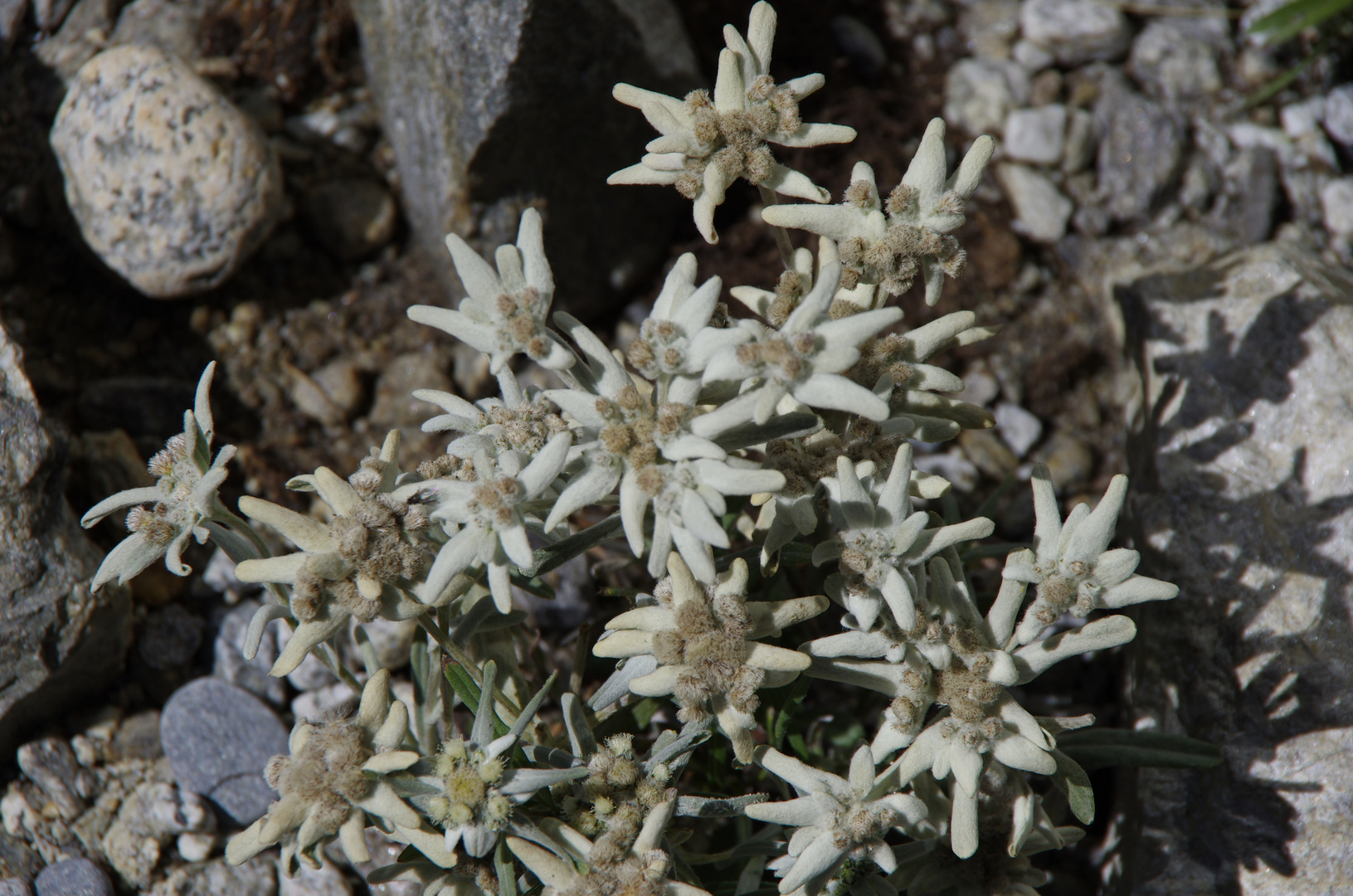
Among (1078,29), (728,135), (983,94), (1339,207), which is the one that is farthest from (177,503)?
(1339,207)

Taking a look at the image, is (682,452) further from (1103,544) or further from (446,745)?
(1103,544)

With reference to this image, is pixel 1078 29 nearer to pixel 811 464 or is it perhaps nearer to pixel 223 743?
pixel 811 464

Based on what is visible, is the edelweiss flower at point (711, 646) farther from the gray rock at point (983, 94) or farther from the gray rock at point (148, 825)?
the gray rock at point (983, 94)

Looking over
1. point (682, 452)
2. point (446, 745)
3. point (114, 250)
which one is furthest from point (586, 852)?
point (114, 250)

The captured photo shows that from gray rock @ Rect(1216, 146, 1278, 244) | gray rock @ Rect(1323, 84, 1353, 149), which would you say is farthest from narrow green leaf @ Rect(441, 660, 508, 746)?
gray rock @ Rect(1323, 84, 1353, 149)

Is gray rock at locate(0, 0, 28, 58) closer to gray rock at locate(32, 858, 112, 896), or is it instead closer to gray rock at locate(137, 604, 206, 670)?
gray rock at locate(137, 604, 206, 670)

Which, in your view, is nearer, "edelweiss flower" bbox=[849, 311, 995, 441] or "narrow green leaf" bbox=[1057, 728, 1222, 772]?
"edelweiss flower" bbox=[849, 311, 995, 441]

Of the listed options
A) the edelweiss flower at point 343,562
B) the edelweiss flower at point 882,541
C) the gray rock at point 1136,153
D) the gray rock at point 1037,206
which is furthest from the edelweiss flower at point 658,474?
the gray rock at point 1136,153
